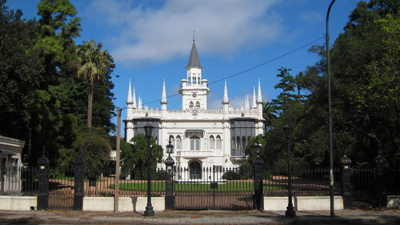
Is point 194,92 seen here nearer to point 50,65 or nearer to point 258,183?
point 50,65

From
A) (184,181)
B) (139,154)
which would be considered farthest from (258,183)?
(139,154)

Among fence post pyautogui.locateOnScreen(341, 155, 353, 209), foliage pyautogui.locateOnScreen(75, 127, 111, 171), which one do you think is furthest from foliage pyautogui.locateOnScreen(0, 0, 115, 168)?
fence post pyautogui.locateOnScreen(341, 155, 353, 209)

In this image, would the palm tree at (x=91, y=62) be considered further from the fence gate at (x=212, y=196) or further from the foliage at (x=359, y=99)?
the foliage at (x=359, y=99)

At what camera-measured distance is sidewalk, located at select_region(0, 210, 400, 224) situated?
14.5 m

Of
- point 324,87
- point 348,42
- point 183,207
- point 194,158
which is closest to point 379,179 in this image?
point 324,87

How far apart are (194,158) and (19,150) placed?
93.9ft

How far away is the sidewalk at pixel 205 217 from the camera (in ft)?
47.5

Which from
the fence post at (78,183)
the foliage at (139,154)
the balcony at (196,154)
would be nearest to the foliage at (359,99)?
the fence post at (78,183)

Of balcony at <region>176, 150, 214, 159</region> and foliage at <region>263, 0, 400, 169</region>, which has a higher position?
foliage at <region>263, 0, 400, 169</region>

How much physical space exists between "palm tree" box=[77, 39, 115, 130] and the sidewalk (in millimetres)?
19777

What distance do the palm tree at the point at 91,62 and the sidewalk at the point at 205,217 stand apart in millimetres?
19777

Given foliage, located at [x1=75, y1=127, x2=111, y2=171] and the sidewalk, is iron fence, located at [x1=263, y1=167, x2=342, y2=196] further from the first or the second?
foliage, located at [x1=75, y1=127, x2=111, y2=171]

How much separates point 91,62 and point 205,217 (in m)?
23.8

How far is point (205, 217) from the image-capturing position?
1545cm
